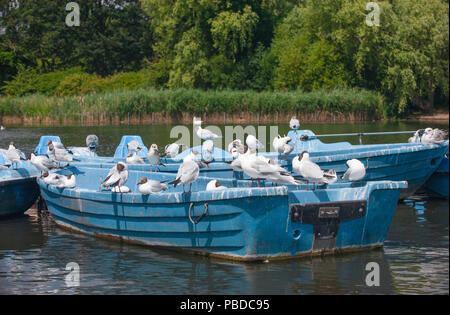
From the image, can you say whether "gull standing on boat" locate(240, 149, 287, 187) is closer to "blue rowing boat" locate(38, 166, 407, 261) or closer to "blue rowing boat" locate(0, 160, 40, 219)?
"blue rowing boat" locate(38, 166, 407, 261)

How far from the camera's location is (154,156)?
16.8 meters

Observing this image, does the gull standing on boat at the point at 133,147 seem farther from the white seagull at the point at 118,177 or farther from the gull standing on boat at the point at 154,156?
the white seagull at the point at 118,177

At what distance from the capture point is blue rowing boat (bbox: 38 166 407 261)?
11680mm

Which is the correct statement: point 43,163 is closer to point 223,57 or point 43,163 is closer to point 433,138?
point 433,138

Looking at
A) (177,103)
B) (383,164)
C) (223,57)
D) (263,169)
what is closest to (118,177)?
(263,169)

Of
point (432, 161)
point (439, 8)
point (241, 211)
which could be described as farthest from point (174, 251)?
point (439, 8)

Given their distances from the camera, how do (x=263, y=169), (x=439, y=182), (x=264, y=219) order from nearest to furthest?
(x=264, y=219)
(x=263, y=169)
(x=439, y=182)

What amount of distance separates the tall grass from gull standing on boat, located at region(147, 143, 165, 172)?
29.2 meters

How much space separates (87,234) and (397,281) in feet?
21.5

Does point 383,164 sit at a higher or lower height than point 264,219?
higher

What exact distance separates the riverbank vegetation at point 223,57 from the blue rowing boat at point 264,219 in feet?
109

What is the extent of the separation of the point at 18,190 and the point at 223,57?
49964mm

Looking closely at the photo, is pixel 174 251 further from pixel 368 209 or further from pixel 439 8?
pixel 439 8

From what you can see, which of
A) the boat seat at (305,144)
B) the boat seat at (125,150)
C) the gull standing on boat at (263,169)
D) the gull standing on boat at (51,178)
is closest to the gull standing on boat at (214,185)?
the gull standing on boat at (263,169)
